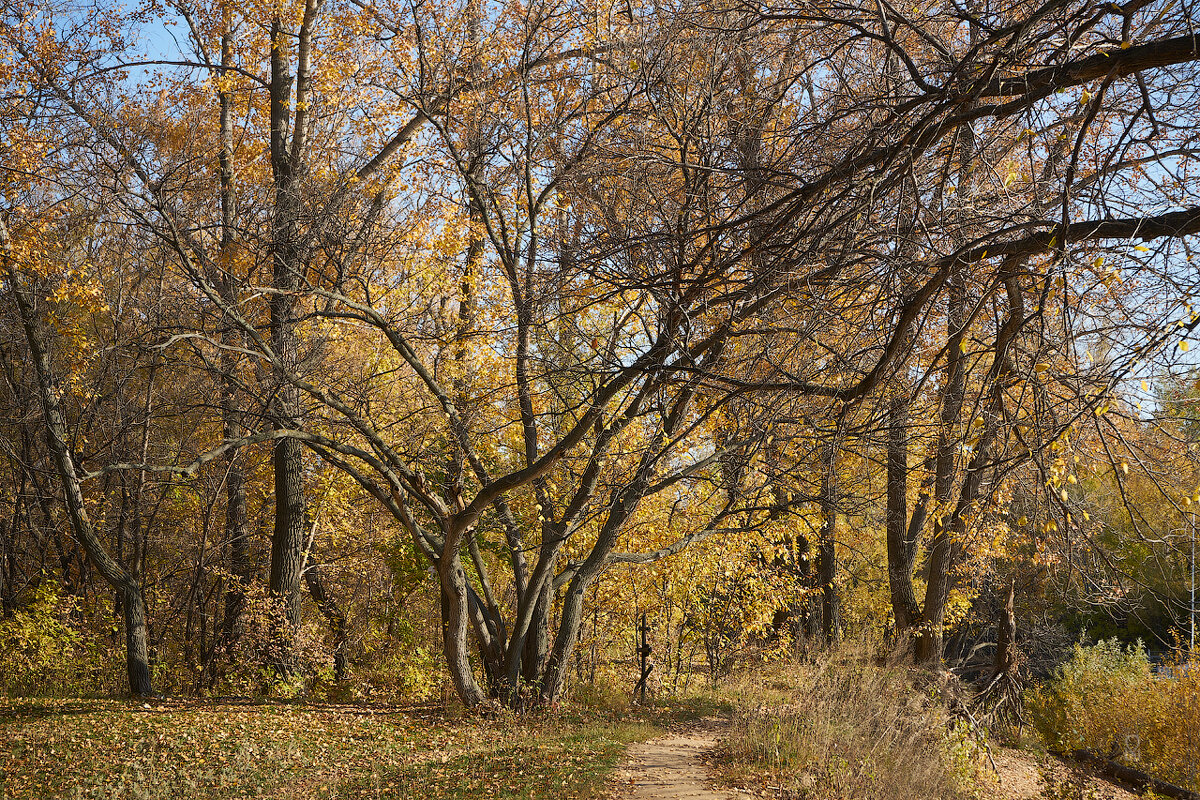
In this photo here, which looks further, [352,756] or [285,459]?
[285,459]

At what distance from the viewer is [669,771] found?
779 centimetres

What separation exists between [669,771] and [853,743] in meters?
1.81

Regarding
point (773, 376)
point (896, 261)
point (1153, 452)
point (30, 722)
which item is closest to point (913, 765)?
point (1153, 452)

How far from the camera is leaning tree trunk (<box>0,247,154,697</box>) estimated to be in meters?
10.2

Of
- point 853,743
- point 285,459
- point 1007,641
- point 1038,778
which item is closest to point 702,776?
point 853,743

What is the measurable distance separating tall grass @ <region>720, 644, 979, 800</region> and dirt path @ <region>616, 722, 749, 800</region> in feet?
1.23

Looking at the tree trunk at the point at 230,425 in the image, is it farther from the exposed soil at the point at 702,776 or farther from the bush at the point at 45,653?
the exposed soil at the point at 702,776

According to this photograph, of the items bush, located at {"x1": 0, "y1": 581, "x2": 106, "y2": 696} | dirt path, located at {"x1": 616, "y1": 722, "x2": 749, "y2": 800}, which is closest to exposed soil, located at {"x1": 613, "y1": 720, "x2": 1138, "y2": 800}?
dirt path, located at {"x1": 616, "y1": 722, "x2": 749, "y2": 800}

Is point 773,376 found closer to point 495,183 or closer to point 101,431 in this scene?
point 495,183

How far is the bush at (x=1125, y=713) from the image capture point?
34.1 ft

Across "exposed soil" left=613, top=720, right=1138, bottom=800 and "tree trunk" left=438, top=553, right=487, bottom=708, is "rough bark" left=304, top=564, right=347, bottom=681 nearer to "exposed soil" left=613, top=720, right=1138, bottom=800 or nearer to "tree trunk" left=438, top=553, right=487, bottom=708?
"tree trunk" left=438, top=553, right=487, bottom=708

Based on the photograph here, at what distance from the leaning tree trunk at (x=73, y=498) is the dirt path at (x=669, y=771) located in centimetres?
715

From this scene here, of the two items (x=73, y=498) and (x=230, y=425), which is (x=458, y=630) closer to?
(x=230, y=425)

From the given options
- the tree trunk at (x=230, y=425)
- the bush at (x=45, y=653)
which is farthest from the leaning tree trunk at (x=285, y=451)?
the bush at (x=45, y=653)
